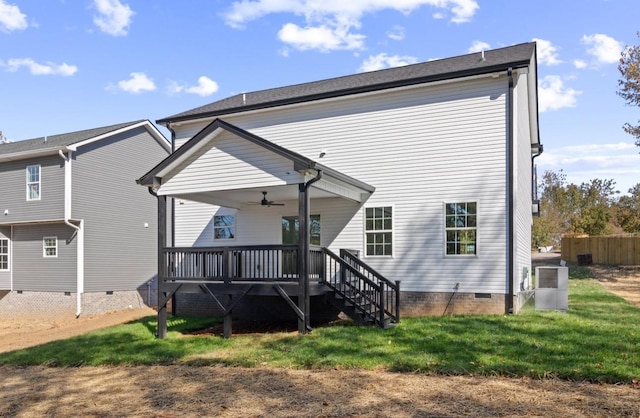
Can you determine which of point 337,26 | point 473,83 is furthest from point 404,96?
point 337,26

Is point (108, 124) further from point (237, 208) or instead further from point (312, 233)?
point (312, 233)

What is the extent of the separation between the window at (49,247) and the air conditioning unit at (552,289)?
17.2 m

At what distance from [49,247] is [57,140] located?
4.50m

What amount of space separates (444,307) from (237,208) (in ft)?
20.7

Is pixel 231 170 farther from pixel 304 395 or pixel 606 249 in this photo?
pixel 606 249

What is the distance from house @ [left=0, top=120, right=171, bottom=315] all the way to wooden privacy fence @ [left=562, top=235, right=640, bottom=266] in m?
25.5

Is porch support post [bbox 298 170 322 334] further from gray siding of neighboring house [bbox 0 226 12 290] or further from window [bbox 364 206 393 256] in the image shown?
gray siding of neighboring house [bbox 0 226 12 290]

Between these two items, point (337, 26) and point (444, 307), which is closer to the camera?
point (444, 307)

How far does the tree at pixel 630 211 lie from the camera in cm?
3266

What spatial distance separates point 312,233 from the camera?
1372 cm

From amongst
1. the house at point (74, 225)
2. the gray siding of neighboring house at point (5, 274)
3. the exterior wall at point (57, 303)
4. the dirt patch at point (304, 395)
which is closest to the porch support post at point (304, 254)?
the dirt patch at point (304, 395)

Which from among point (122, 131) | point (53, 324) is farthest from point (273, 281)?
point (122, 131)

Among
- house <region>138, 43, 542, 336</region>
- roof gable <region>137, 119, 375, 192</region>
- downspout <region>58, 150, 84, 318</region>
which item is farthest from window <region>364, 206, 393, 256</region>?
downspout <region>58, 150, 84, 318</region>

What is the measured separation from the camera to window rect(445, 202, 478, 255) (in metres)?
11.9
